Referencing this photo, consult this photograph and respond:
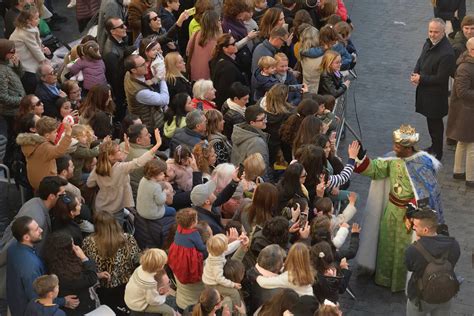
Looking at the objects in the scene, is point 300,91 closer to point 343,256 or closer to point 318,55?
point 318,55

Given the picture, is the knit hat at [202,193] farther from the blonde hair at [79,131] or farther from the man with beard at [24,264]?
the man with beard at [24,264]

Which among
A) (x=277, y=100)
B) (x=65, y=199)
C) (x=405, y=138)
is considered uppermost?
(x=65, y=199)

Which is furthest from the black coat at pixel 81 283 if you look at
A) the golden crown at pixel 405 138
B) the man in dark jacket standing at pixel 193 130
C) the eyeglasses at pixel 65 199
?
the golden crown at pixel 405 138

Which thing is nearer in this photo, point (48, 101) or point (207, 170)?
point (207, 170)

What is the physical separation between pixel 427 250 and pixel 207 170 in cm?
246

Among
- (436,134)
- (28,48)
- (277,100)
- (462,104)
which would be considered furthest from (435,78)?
(28,48)

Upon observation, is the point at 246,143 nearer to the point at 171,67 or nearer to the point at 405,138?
the point at 405,138

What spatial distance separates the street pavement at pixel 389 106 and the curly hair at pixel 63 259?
3307mm

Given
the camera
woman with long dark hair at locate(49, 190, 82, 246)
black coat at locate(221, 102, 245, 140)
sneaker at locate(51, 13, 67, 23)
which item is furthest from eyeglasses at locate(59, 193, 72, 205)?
sneaker at locate(51, 13, 67, 23)

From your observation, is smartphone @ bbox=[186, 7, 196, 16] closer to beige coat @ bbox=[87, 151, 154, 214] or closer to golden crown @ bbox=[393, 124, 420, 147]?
beige coat @ bbox=[87, 151, 154, 214]

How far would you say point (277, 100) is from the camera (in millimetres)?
11633

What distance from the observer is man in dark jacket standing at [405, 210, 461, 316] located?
9.62 m

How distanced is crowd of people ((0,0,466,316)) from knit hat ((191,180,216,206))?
0.02m

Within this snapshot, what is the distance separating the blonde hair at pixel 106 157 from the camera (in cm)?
1011
